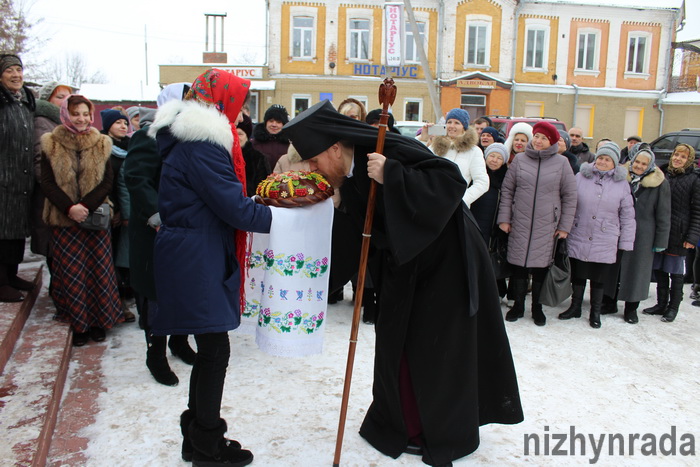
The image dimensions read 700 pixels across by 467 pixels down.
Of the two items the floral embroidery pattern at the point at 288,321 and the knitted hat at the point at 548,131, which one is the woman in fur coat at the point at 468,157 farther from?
the floral embroidery pattern at the point at 288,321

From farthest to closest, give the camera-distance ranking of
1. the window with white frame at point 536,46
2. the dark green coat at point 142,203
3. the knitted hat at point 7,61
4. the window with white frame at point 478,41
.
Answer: the window with white frame at point 536,46, the window with white frame at point 478,41, the knitted hat at point 7,61, the dark green coat at point 142,203

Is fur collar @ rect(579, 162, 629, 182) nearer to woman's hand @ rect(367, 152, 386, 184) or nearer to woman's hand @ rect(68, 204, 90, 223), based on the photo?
woman's hand @ rect(367, 152, 386, 184)

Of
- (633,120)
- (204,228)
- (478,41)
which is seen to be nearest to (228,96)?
(204,228)

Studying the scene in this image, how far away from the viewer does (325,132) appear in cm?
245

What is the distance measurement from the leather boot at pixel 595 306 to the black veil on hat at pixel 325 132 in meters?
3.54

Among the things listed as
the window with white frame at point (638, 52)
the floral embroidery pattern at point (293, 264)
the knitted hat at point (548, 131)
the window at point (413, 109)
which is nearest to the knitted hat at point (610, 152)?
the knitted hat at point (548, 131)

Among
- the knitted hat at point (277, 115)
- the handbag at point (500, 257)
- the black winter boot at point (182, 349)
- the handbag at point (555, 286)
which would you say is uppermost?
the knitted hat at point (277, 115)

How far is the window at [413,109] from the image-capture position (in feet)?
77.5

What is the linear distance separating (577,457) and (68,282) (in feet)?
11.8

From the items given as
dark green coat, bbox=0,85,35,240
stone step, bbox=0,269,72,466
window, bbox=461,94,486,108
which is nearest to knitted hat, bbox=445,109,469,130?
dark green coat, bbox=0,85,35,240

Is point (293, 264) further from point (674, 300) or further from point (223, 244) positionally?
point (674, 300)

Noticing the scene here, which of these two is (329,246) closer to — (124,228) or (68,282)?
(68,282)

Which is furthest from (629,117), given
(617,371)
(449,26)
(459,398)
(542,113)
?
(459,398)

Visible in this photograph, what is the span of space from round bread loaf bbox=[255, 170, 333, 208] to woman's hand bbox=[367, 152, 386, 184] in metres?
0.26
